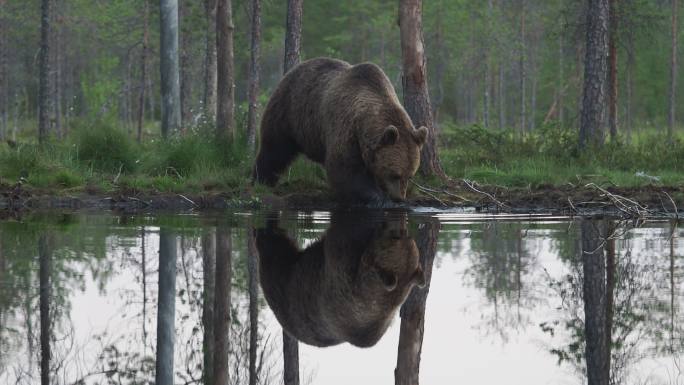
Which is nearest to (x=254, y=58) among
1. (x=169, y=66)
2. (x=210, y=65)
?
(x=169, y=66)

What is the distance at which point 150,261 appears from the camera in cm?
730

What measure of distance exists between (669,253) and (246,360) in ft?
14.1

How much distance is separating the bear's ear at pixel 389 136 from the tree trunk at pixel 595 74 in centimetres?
615

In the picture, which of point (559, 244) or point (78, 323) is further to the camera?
point (559, 244)

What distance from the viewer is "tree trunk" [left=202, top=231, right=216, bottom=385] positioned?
4559mm

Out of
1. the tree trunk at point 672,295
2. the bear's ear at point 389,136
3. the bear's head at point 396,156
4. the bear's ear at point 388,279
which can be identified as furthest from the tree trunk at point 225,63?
the bear's ear at point 388,279

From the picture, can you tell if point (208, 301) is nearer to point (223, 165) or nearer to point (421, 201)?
point (421, 201)

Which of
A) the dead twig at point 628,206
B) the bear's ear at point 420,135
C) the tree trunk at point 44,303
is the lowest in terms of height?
the tree trunk at point 44,303

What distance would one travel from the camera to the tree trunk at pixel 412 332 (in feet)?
Answer: 13.9

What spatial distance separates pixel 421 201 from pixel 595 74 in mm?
5395

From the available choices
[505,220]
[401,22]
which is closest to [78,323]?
[505,220]

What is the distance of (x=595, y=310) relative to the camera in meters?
5.44

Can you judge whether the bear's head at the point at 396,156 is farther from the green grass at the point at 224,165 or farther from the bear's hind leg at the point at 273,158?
the bear's hind leg at the point at 273,158

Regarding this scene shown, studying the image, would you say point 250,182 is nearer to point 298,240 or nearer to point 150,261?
point 298,240
